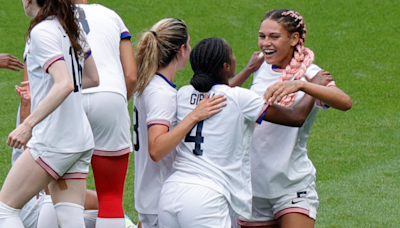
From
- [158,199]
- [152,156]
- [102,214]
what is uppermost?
[152,156]

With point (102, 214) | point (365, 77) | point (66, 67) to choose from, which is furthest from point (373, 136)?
point (66, 67)

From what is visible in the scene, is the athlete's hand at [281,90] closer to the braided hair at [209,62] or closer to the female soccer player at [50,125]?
the braided hair at [209,62]

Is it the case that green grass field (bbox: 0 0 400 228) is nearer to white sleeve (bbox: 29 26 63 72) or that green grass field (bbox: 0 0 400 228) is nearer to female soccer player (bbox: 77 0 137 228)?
female soccer player (bbox: 77 0 137 228)

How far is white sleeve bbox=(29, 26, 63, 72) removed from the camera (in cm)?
296

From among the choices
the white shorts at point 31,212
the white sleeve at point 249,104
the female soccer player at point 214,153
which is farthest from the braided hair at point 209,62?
the white shorts at point 31,212

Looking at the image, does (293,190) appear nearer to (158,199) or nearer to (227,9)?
(158,199)

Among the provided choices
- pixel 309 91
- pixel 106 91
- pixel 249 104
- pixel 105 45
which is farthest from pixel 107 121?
pixel 309 91

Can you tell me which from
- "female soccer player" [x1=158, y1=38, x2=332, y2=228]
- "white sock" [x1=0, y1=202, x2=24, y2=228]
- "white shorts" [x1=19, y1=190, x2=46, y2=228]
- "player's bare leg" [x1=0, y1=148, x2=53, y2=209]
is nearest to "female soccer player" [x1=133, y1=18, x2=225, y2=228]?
"female soccer player" [x1=158, y1=38, x2=332, y2=228]

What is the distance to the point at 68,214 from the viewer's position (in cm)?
320

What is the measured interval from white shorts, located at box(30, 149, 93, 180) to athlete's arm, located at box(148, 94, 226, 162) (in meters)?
0.37

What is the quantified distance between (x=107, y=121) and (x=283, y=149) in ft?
3.36

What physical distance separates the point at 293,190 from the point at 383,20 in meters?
8.80

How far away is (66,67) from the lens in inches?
117

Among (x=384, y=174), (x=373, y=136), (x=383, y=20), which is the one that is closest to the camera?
(x=384, y=174)
